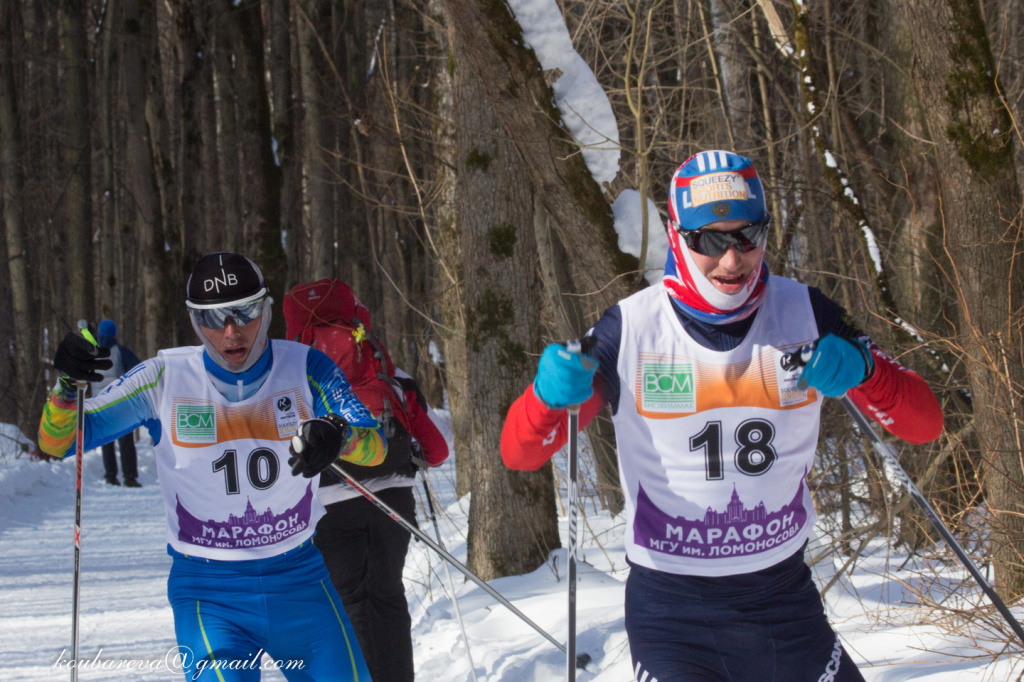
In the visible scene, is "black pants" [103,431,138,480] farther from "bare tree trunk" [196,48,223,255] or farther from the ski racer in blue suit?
the ski racer in blue suit

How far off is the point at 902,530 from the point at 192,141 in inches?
492

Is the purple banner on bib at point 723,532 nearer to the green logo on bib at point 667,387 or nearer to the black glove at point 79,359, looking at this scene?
the green logo on bib at point 667,387

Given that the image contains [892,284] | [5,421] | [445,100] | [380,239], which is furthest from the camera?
[380,239]

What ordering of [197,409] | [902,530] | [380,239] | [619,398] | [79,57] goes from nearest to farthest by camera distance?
[619,398] → [197,409] → [902,530] → [79,57] → [380,239]

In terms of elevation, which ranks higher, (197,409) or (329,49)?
(329,49)

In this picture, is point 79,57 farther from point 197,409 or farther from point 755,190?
point 755,190

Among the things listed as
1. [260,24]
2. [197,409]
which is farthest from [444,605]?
[260,24]

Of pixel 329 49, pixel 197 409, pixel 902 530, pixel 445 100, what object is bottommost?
pixel 902 530

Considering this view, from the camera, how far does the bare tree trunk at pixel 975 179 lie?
15.1 feet

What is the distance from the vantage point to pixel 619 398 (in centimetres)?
275

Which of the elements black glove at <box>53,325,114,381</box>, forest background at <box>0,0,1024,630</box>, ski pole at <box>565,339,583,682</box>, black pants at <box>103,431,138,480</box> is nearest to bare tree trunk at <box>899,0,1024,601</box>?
forest background at <box>0,0,1024,630</box>

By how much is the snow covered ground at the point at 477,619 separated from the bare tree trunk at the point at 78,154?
719 cm

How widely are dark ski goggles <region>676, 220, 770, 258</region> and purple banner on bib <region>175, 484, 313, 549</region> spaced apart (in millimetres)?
1794

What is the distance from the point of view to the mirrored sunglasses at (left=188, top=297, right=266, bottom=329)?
339 centimetres
